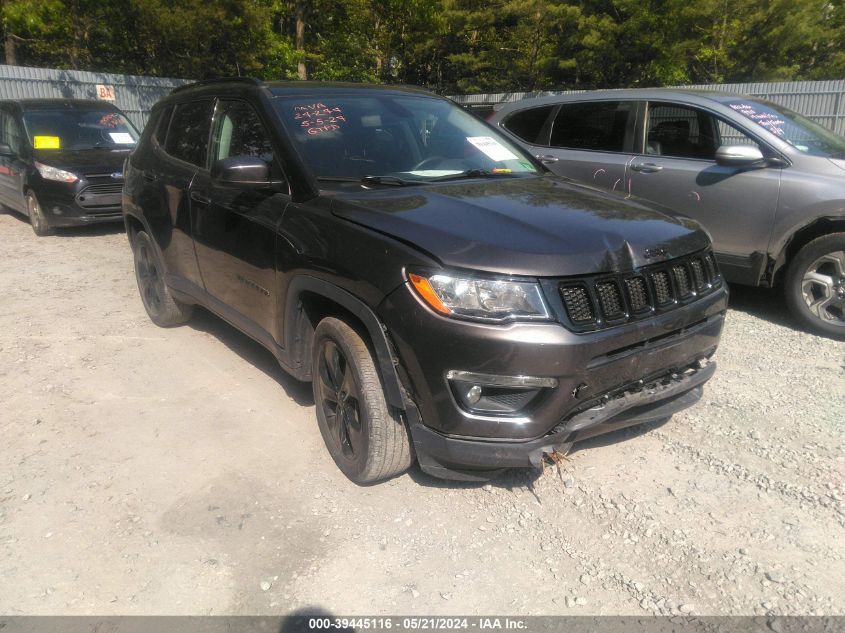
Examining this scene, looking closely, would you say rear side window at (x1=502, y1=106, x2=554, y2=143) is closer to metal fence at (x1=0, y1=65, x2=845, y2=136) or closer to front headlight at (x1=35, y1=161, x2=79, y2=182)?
metal fence at (x1=0, y1=65, x2=845, y2=136)

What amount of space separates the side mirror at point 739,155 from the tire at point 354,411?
357cm

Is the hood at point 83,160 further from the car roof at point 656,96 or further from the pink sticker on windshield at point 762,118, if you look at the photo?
the pink sticker on windshield at point 762,118

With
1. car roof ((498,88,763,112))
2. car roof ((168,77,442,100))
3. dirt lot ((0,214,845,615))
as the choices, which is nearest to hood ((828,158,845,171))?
car roof ((498,88,763,112))

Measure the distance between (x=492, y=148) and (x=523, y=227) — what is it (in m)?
1.43

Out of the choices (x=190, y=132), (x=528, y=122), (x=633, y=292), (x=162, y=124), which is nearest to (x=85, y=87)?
(x=162, y=124)

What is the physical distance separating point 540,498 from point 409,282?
124 cm

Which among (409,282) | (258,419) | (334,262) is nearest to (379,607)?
(409,282)

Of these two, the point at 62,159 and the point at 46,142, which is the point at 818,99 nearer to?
the point at 62,159

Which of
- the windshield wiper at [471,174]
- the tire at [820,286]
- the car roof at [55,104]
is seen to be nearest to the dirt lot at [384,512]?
the tire at [820,286]

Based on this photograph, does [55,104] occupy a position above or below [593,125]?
above

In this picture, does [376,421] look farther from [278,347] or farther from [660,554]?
[660,554]

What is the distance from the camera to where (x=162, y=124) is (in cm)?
500

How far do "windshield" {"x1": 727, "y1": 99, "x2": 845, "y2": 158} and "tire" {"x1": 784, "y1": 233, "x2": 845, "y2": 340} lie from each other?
743 mm

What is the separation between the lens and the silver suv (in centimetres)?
496
